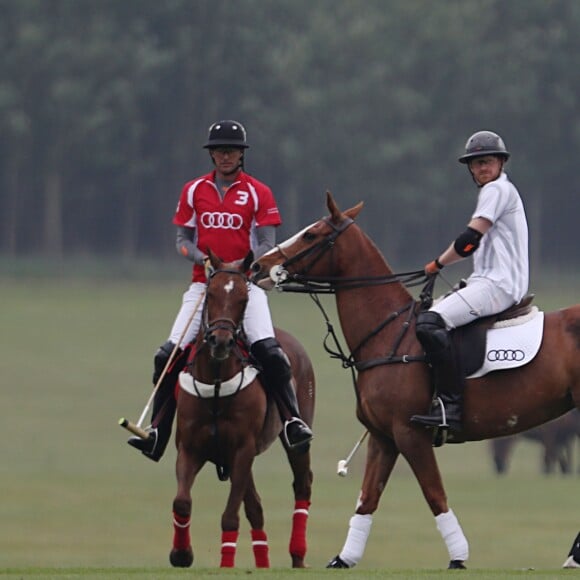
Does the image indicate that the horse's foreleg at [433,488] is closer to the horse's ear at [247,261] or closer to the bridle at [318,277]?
the bridle at [318,277]

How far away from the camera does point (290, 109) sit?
6297 centimetres

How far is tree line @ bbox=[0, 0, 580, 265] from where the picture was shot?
57031mm

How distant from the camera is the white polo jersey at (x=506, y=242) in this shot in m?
12.1

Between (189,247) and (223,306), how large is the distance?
81 centimetres

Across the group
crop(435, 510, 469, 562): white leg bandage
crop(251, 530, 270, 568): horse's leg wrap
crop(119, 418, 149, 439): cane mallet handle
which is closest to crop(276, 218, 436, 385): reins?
crop(435, 510, 469, 562): white leg bandage

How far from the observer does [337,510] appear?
28.0m

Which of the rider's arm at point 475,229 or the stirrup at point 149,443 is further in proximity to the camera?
the stirrup at point 149,443

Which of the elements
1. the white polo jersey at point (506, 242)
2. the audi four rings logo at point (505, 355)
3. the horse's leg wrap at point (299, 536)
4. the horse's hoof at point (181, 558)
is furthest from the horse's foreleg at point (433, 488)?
the horse's leg wrap at point (299, 536)

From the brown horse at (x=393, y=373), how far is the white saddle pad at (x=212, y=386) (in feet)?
2.05

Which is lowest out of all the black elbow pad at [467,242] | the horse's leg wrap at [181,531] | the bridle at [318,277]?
the horse's leg wrap at [181,531]

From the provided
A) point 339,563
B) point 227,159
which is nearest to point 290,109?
point 227,159

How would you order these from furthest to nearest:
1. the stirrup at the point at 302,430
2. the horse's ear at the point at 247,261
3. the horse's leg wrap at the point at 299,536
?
the horse's leg wrap at the point at 299,536, the stirrup at the point at 302,430, the horse's ear at the point at 247,261

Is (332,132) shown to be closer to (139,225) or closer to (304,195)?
(304,195)

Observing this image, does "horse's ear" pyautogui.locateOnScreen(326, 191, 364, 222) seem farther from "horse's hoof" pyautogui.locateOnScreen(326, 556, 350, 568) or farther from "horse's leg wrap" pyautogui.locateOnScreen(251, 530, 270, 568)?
"horse's leg wrap" pyautogui.locateOnScreen(251, 530, 270, 568)
